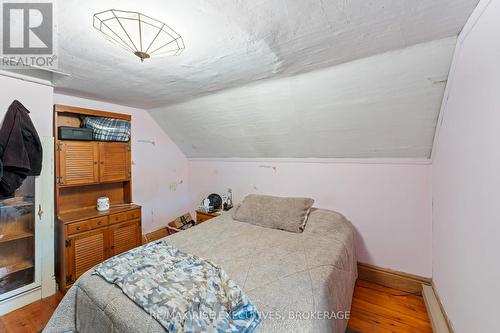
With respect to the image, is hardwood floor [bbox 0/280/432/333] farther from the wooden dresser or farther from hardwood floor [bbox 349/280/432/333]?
the wooden dresser

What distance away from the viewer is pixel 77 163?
2.32 m

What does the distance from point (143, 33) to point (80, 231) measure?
79.7 inches

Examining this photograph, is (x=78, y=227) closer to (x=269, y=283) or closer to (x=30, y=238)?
(x=30, y=238)

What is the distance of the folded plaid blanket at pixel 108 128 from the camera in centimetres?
248

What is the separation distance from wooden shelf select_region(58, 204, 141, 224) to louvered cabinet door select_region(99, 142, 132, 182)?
36 cm

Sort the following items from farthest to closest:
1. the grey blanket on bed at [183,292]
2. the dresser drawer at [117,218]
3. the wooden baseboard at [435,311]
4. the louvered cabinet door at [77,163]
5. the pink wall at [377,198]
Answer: the dresser drawer at [117,218] → the louvered cabinet door at [77,163] → the pink wall at [377,198] → the wooden baseboard at [435,311] → the grey blanket on bed at [183,292]

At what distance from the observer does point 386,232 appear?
89.4 inches

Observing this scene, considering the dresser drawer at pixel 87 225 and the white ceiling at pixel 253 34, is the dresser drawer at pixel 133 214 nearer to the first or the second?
the dresser drawer at pixel 87 225

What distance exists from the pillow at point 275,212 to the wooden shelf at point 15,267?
201 centimetres

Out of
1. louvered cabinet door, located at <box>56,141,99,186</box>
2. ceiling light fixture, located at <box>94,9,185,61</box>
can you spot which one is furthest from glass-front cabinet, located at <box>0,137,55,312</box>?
ceiling light fixture, located at <box>94,9,185,61</box>

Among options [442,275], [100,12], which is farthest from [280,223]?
[100,12]

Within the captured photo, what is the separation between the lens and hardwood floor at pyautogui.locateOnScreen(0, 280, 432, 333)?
5.60ft

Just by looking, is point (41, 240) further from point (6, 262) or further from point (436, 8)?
point (436, 8)

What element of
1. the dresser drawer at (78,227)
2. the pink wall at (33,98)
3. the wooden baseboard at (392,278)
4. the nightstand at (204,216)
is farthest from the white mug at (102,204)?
the wooden baseboard at (392,278)
